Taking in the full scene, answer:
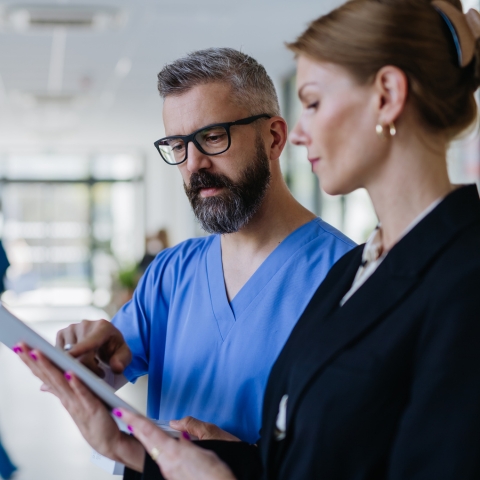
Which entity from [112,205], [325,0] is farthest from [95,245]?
[325,0]

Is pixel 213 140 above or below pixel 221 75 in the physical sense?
below

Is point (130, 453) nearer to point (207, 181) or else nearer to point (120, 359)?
point (120, 359)

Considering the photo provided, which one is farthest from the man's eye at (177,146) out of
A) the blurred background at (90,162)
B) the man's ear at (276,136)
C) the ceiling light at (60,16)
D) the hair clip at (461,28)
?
the ceiling light at (60,16)

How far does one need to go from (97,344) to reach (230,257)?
0.33m

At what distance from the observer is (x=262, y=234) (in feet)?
4.52

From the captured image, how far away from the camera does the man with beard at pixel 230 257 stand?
1262 mm

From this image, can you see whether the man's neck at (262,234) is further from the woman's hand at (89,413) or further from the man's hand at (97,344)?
the woman's hand at (89,413)

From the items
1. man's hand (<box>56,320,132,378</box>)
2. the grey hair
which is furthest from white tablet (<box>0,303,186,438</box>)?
the grey hair

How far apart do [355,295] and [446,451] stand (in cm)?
22

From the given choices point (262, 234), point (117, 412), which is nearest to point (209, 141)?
point (262, 234)

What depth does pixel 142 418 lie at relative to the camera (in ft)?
3.14

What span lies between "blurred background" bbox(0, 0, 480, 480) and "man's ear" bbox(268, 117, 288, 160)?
0.30 meters

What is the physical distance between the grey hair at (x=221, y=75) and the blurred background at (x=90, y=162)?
0.80ft

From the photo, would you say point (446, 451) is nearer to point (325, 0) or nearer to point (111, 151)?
point (325, 0)
